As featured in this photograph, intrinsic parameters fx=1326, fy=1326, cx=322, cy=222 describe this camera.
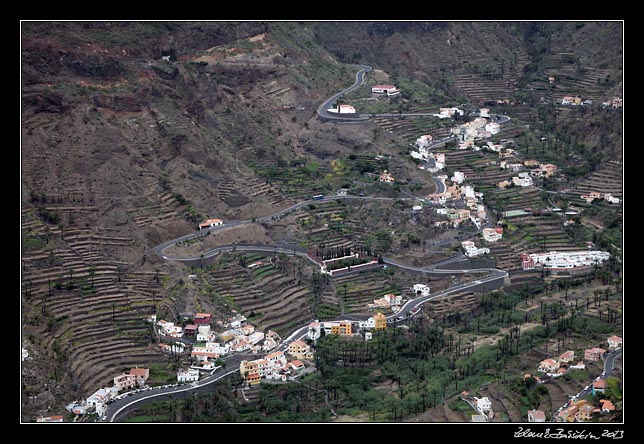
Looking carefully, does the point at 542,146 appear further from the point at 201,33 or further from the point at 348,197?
the point at 201,33

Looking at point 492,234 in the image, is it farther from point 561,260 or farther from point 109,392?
point 109,392

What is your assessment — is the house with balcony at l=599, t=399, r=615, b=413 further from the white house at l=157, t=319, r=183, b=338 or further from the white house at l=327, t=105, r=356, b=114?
the white house at l=327, t=105, r=356, b=114

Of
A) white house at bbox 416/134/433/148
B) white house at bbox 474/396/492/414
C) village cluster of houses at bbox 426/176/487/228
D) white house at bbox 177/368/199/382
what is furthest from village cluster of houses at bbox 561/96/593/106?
white house at bbox 177/368/199/382

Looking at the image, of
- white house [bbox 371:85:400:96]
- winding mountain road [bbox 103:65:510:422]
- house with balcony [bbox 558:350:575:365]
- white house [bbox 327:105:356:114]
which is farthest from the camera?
white house [bbox 371:85:400:96]

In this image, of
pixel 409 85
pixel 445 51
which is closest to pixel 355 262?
pixel 409 85

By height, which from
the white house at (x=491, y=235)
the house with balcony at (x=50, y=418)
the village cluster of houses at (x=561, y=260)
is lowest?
the house with balcony at (x=50, y=418)

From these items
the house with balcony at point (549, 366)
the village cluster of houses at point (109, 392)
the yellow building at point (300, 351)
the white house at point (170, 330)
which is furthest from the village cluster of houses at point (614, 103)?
the village cluster of houses at point (109, 392)

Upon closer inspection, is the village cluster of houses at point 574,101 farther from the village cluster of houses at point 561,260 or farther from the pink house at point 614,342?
the pink house at point 614,342
